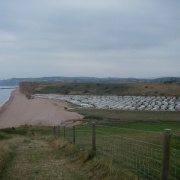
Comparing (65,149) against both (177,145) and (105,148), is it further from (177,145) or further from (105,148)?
(177,145)

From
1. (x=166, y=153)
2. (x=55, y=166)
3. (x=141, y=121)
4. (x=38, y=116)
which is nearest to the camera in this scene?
(x=166, y=153)

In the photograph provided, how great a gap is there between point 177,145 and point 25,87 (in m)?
165

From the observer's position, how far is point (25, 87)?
176 metres

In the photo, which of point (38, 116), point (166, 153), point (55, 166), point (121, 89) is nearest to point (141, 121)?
point (38, 116)

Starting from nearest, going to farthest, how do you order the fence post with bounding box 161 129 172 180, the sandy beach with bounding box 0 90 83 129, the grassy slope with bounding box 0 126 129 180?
1. the fence post with bounding box 161 129 172 180
2. the grassy slope with bounding box 0 126 129 180
3. the sandy beach with bounding box 0 90 83 129

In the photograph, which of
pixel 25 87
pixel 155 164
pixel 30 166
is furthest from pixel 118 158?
pixel 25 87

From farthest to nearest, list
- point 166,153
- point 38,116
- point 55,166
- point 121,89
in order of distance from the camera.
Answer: point 121,89 → point 38,116 → point 55,166 → point 166,153

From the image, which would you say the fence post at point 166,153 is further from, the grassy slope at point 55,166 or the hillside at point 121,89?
the hillside at point 121,89

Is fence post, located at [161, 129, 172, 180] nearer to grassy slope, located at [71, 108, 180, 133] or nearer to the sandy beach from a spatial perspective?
grassy slope, located at [71, 108, 180, 133]

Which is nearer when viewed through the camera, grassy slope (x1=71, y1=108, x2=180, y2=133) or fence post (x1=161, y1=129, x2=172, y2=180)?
fence post (x1=161, y1=129, x2=172, y2=180)

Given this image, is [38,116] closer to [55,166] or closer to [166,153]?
[55,166]

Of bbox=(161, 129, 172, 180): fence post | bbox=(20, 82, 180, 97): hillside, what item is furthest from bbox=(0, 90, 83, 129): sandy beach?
bbox=(20, 82, 180, 97): hillside

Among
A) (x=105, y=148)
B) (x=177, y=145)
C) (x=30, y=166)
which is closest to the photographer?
(x=30, y=166)

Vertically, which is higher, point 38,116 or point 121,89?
point 121,89
